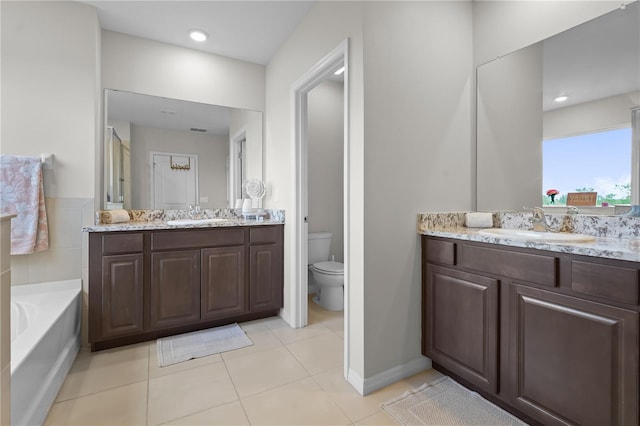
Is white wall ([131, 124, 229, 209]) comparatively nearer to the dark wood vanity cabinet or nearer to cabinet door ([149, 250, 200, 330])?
cabinet door ([149, 250, 200, 330])

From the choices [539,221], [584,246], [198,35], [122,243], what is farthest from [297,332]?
[198,35]

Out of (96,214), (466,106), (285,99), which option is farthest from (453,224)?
(96,214)

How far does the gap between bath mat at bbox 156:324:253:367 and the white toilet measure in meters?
0.90

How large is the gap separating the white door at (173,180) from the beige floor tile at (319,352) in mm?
1697

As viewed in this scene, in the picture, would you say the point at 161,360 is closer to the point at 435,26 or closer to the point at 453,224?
the point at 453,224

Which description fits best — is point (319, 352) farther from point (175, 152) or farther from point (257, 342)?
point (175, 152)

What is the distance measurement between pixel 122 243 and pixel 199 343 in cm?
93

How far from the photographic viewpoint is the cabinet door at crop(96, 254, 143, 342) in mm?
2135

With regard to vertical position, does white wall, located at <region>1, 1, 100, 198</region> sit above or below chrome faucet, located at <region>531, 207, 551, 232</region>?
above

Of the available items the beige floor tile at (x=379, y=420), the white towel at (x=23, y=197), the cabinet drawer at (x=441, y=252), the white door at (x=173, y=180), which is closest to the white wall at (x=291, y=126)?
the beige floor tile at (x=379, y=420)

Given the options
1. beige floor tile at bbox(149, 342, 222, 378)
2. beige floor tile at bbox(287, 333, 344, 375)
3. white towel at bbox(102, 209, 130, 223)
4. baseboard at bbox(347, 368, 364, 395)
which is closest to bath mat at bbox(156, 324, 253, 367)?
beige floor tile at bbox(149, 342, 222, 378)

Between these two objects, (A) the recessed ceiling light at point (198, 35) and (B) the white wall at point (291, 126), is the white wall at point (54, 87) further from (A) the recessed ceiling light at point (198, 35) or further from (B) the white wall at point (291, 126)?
(B) the white wall at point (291, 126)

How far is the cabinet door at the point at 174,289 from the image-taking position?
2309 mm

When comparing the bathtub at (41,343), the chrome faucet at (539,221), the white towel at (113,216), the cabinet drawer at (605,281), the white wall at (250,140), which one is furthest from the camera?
the white wall at (250,140)
